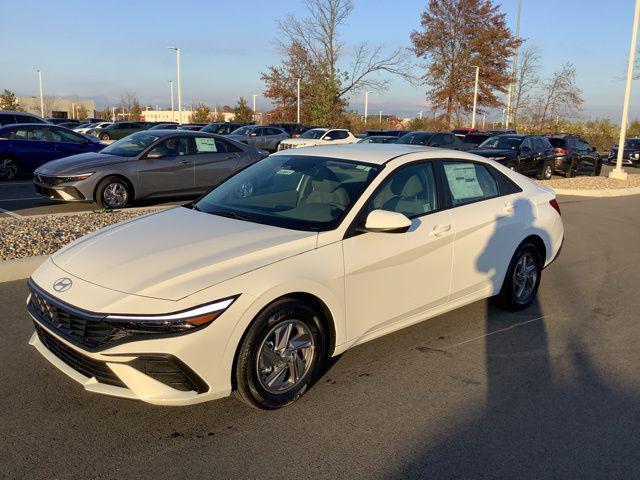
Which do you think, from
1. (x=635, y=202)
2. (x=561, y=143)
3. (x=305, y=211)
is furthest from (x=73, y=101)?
(x=305, y=211)

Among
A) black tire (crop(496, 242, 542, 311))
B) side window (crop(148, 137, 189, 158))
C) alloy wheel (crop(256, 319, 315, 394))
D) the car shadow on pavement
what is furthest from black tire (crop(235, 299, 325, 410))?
side window (crop(148, 137, 189, 158))

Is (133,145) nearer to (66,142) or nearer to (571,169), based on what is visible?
(66,142)

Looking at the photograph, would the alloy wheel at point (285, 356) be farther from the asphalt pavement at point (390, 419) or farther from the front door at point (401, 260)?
the front door at point (401, 260)

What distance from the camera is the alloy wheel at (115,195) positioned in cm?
1026

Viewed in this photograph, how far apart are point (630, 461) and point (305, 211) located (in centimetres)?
249

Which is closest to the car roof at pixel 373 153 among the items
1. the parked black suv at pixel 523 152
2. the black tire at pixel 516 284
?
the black tire at pixel 516 284

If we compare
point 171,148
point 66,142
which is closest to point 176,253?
point 171,148

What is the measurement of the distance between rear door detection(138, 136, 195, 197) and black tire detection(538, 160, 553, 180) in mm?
13222

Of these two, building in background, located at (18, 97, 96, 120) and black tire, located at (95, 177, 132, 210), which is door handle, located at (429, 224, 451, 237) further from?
building in background, located at (18, 97, 96, 120)

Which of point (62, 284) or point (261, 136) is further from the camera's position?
point (261, 136)

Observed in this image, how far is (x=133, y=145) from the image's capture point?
11047 mm

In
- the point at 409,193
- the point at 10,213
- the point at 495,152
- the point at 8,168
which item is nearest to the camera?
the point at 409,193

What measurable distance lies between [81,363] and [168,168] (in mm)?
8132

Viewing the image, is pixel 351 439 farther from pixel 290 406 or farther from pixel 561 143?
pixel 561 143
